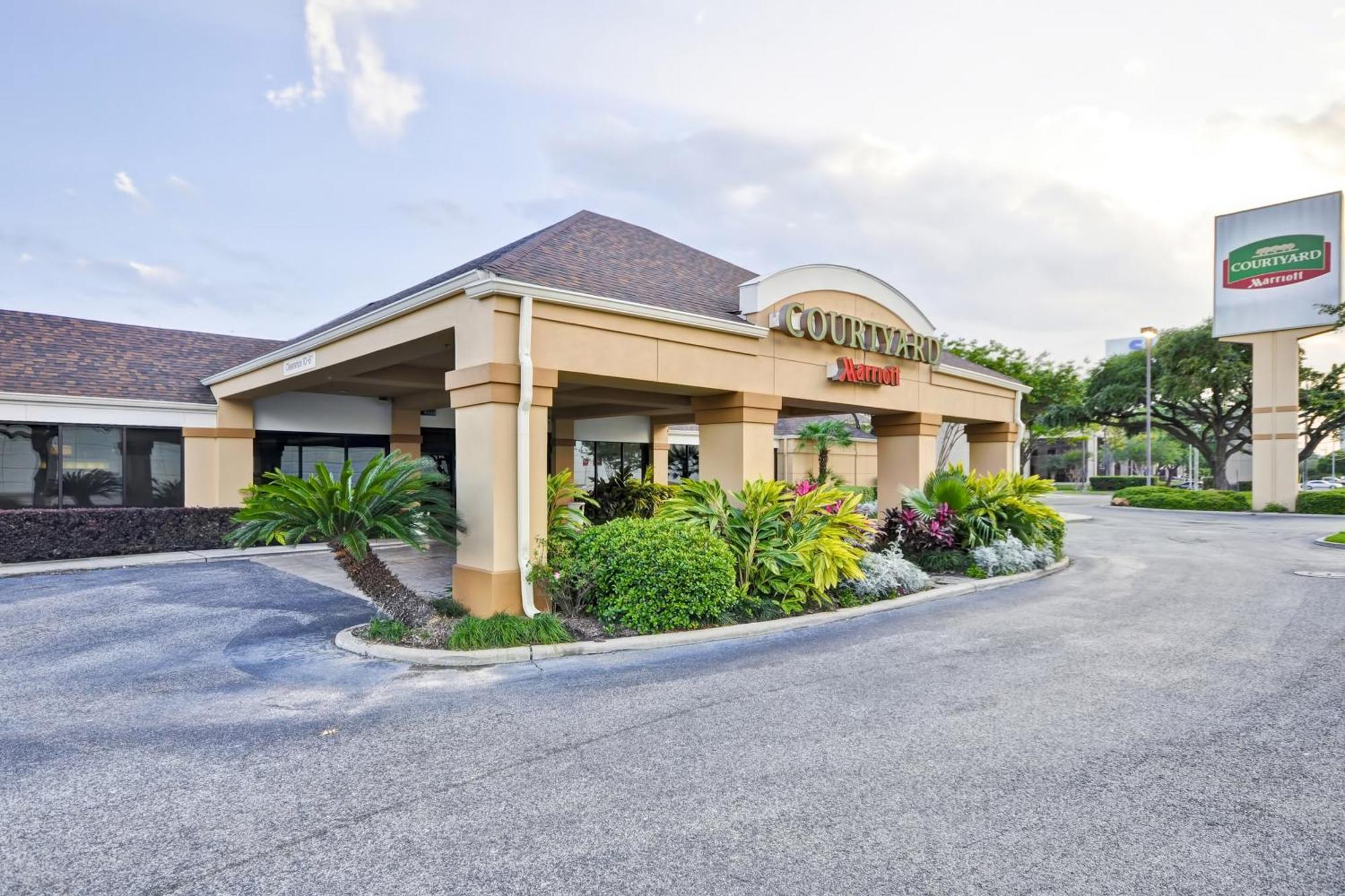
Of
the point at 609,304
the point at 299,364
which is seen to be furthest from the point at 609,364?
the point at 299,364

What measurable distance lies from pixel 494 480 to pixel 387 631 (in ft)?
7.08

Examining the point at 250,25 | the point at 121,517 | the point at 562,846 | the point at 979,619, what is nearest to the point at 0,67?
the point at 250,25

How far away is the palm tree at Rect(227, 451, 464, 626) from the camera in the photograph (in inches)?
317

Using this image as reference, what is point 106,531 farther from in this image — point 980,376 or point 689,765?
point 980,376

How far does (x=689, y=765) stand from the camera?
4898 mm

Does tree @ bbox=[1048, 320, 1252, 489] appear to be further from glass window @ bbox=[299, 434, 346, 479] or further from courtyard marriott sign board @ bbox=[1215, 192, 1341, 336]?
glass window @ bbox=[299, 434, 346, 479]

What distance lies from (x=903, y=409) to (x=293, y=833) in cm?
1420

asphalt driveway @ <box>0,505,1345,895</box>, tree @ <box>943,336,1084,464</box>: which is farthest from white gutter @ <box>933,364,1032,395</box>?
tree @ <box>943,336,1084,464</box>

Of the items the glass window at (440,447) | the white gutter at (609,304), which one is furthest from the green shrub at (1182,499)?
the glass window at (440,447)

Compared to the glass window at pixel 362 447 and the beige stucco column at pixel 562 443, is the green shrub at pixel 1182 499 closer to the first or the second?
the beige stucco column at pixel 562 443

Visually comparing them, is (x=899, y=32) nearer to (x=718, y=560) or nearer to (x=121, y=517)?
(x=718, y=560)

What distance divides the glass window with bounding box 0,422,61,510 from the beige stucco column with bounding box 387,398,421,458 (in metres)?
7.35

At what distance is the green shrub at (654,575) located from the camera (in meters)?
8.73

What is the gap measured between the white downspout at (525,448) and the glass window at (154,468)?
13658mm
